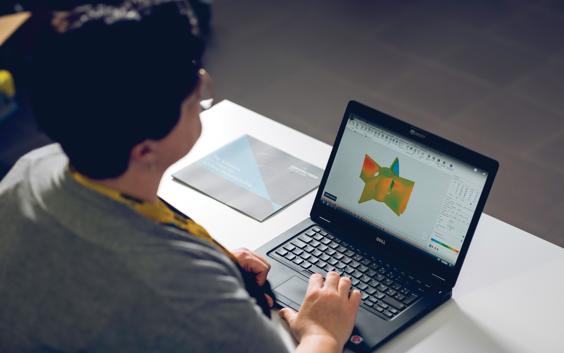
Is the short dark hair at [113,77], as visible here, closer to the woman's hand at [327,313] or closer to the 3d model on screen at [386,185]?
the woman's hand at [327,313]

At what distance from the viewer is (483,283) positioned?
164cm

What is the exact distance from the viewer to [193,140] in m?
1.25

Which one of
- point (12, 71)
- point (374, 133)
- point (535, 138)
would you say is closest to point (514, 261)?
point (374, 133)

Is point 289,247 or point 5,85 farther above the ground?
point 289,247

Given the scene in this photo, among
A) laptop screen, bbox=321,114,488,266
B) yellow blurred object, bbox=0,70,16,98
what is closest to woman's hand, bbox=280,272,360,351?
laptop screen, bbox=321,114,488,266

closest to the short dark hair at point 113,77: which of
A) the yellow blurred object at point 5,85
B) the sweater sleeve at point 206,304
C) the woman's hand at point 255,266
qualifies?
the sweater sleeve at point 206,304

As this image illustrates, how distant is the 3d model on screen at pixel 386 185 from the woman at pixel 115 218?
506 millimetres

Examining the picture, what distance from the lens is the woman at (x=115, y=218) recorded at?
1104 millimetres

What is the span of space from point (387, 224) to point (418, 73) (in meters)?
2.43

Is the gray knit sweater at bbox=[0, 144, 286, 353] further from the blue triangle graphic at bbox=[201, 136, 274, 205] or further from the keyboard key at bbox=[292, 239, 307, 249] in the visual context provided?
the blue triangle graphic at bbox=[201, 136, 274, 205]

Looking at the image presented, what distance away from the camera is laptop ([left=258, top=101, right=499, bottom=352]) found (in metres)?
1.55

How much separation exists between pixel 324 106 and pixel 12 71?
4.86 ft

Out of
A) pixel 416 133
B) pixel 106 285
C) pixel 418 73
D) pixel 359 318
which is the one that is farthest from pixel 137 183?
pixel 418 73

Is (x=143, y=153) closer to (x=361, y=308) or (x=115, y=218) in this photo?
(x=115, y=218)
